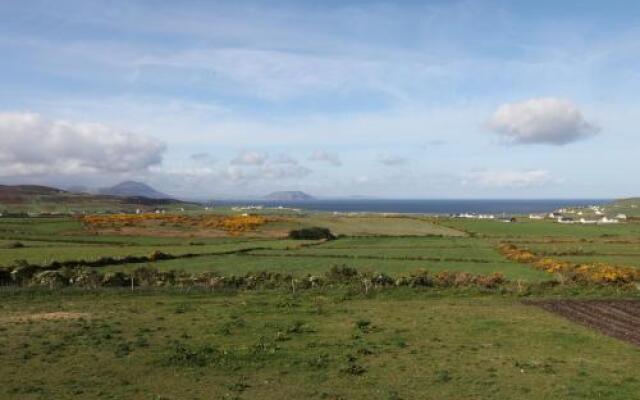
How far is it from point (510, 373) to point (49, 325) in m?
17.7

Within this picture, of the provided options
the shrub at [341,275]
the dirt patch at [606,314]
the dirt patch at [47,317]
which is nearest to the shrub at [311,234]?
the shrub at [341,275]

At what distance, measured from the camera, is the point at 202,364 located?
18.9 meters

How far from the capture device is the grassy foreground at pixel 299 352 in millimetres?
16375

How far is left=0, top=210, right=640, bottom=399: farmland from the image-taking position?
16766 mm

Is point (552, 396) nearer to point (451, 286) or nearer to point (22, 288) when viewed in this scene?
point (451, 286)

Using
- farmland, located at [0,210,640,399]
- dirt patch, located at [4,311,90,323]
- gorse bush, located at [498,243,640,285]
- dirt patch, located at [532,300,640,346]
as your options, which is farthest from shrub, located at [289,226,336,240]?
dirt patch, located at [4,311,90,323]

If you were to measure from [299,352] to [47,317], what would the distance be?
12478 mm

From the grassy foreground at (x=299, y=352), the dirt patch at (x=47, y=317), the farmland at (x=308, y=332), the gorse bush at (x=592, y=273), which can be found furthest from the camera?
the gorse bush at (x=592, y=273)

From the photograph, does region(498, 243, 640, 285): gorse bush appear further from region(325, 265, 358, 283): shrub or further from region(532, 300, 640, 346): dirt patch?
region(325, 265, 358, 283): shrub

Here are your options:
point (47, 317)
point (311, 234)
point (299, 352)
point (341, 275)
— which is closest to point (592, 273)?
point (341, 275)

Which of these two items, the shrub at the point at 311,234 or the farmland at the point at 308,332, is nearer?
the farmland at the point at 308,332

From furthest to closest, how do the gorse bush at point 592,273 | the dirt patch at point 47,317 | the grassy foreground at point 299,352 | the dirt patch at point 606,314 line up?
the gorse bush at point 592,273 → the dirt patch at point 47,317 → the dirt patch at point 606,314 → the grassy foreground at point 299,352

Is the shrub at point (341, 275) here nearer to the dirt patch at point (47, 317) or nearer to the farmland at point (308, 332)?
the farmland at point (308, 332)

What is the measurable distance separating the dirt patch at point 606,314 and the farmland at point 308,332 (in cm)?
14
